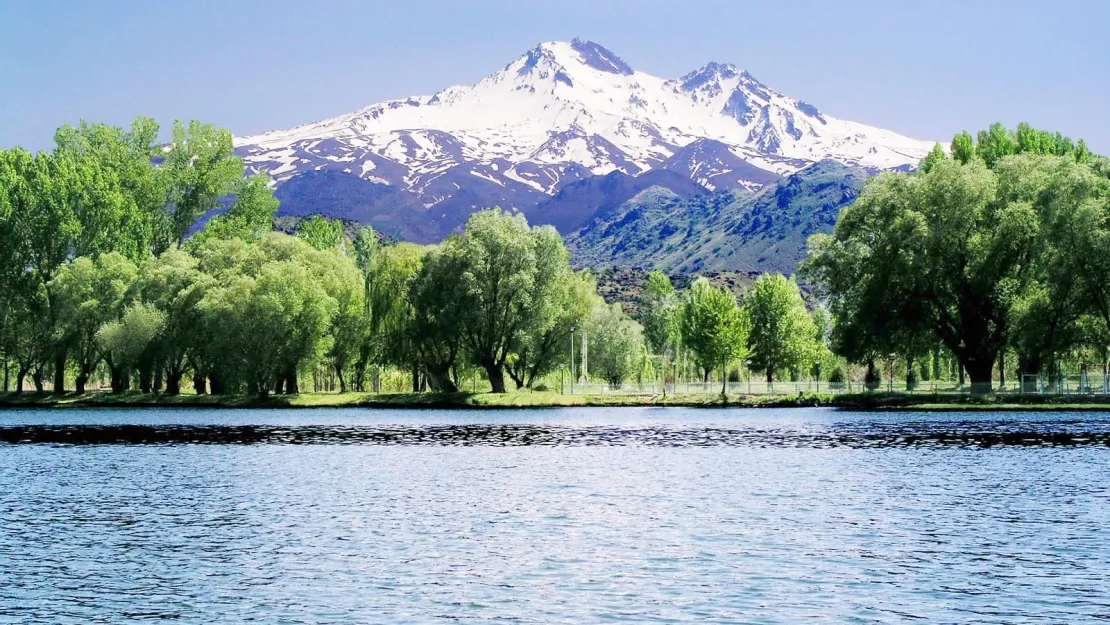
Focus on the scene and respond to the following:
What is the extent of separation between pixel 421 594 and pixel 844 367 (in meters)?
150

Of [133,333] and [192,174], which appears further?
[192,174]

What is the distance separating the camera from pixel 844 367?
167000 mm

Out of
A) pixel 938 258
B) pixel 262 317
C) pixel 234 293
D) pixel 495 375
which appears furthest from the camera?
pixel 495 375

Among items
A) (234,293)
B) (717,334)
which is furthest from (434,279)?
(717,334)

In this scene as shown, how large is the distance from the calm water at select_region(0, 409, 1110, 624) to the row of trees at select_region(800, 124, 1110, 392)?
28.3 m

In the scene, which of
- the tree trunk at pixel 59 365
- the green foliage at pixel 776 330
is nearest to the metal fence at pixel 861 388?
the green foliage at pixel 776 330

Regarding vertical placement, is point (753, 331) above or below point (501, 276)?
below

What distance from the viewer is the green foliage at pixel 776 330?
475 ft

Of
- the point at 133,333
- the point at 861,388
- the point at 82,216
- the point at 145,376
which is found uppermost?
the point at 82,216

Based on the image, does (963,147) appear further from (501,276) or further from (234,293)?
(234,293)

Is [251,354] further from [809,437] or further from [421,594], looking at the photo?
[421,594]

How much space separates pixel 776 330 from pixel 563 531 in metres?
116

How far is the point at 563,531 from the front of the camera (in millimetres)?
32062

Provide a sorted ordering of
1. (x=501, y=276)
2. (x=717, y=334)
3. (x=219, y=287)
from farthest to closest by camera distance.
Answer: (x=717, y=334), (x=501, y=276), (x=219, y=287)
